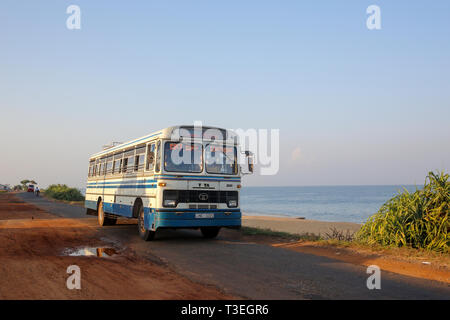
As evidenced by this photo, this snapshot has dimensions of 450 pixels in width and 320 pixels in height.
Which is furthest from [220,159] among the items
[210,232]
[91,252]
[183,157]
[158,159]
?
[91,252]

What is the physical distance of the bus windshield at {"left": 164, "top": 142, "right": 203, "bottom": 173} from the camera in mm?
11672

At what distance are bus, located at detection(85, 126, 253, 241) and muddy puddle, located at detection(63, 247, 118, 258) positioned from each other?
150 cm

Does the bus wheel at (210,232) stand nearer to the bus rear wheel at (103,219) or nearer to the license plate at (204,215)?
the license plate at (204,215)

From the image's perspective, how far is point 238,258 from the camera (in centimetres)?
955

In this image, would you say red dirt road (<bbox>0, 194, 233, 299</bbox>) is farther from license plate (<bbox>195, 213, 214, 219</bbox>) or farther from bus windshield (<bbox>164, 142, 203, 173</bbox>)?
bus windshield (<bbox>164, 142, 203, 173</bbox>)

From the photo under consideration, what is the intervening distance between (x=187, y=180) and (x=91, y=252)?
327cm

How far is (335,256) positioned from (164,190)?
16.3ft

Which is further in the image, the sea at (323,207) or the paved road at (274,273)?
the sea at (323,207)

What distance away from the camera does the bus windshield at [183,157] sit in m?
11.7

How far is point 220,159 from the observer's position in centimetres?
1245

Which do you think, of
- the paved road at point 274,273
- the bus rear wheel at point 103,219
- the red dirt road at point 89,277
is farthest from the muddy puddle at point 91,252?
the bus rear wheel at point 103,219

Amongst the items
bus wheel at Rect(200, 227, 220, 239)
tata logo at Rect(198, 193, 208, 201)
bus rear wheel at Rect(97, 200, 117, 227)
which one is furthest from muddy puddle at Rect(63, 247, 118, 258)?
bus rear wheel at Rect(97, 200, 117, 227)

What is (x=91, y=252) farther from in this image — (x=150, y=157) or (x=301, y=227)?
(x=301, y=227)

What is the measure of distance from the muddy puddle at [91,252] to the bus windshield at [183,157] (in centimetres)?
277
